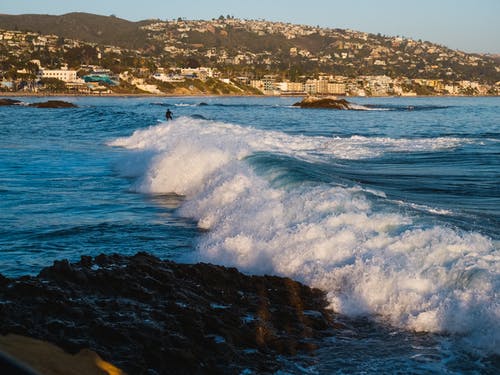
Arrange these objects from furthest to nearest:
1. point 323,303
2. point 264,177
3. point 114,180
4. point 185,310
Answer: point 114,180, point 264,177, point 323,303, point 185,310

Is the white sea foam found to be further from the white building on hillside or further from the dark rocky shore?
the white building on hillside

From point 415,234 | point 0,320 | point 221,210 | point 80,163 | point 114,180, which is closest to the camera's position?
point 0,320

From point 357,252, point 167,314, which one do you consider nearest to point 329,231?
point 357,252

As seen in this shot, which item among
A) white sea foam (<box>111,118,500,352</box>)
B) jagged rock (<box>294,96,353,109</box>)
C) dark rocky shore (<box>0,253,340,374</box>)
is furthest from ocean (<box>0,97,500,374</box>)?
jagged rock (<box>294,96,353,109</box>)

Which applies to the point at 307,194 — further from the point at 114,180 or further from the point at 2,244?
the point at 114,180

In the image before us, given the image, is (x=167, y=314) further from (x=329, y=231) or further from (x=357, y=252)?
(x=329, y=231)

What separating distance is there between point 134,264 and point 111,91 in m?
166

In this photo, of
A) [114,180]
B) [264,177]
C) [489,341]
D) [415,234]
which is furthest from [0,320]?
[114,180]

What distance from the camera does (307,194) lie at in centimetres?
1077

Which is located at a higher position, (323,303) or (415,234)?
(415,234)

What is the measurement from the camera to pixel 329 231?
8.77 m

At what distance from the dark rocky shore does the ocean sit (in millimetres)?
392

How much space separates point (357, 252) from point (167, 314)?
2.80m

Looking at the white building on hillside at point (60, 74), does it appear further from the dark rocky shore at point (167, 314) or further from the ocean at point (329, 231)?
the dark rocky shore at point (167, 314)
